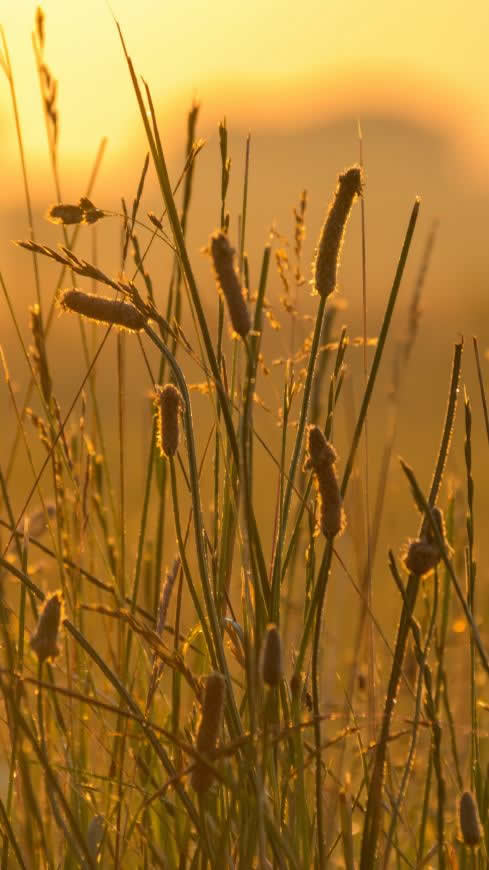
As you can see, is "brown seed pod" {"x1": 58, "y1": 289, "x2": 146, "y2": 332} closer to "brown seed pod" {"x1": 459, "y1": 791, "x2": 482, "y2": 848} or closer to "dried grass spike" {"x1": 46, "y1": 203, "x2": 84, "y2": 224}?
"dried grass spike" {"x1": 46, "y1": 203, "x2": 84, "y2": 224}

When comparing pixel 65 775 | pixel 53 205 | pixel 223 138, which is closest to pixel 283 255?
pixel 223 138

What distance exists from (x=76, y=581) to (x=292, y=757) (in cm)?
33

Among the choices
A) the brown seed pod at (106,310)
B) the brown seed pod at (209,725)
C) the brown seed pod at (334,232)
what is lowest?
the brown seed pod at (209,725)

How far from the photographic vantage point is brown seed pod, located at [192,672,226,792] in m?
0.73

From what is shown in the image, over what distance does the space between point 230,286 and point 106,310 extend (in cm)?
22

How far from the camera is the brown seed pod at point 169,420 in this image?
93cm

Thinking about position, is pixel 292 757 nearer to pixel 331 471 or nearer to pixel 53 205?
pixel 331 471

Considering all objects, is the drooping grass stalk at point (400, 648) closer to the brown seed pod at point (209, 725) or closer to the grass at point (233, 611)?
the grass at point (233, 611)

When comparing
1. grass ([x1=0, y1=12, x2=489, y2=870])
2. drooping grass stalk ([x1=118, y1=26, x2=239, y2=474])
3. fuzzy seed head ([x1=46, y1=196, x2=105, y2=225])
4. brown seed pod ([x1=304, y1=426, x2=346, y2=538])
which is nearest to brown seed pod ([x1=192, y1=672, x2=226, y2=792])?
grass ([x1=0, y1=12, x2=489, y2=870])

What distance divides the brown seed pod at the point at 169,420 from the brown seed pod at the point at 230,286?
0.21 metres

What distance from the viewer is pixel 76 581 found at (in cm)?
126

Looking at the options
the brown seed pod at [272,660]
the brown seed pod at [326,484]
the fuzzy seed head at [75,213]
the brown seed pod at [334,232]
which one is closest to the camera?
the brown seed pod at [272,660]

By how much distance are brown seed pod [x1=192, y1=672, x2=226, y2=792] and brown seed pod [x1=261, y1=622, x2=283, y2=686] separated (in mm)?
28

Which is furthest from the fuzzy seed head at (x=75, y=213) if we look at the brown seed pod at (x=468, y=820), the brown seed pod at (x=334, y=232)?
the brown seed pod at (x=468, y=820)
